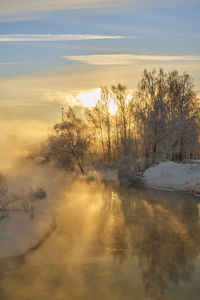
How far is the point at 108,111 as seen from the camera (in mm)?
51344

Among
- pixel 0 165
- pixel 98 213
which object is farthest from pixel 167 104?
pixel 0 165

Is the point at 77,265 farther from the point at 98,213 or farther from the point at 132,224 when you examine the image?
the point at 98,213

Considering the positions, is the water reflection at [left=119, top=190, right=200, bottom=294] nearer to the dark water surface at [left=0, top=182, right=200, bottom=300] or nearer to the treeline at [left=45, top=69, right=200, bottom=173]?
the dark water surface at [left=0, top=182, right=200, bottom=300]

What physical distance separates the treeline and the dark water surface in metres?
17.1

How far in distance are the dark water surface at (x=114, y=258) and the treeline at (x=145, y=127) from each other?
673 inches

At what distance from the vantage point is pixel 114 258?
595 inches

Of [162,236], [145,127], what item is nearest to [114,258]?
[162,236]

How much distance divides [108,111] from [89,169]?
10657 mm

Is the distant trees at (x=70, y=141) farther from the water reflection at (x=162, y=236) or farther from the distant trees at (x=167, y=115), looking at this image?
the water reflection at (x=162, y=236)

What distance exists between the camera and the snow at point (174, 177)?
30881mm

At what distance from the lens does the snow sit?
30881 millimetres

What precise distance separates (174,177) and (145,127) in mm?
10486

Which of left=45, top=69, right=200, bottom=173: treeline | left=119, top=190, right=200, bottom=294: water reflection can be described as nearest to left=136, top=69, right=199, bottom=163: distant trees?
left=45, top=69, right=200, bottom=173: treeline

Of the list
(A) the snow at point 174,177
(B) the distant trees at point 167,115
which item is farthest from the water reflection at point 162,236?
(B) the distant trees at point 167,115
